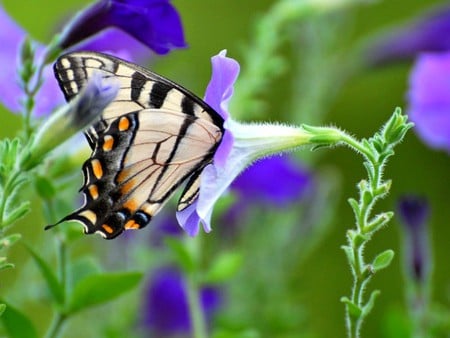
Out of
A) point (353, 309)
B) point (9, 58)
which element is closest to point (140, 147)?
point (353, 309)

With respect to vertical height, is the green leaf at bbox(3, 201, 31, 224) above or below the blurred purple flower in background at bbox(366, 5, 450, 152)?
below

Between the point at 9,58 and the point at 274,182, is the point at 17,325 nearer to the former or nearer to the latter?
the point at 9,58

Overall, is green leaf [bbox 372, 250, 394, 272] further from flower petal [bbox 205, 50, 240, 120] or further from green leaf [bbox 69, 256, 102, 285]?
green leaf [bbox 69, 256, 102, 285]

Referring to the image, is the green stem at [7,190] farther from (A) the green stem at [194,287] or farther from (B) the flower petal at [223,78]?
(A) the green stem at [194,287]

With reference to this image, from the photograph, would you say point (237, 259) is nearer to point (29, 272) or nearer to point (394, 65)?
point (29, 272)

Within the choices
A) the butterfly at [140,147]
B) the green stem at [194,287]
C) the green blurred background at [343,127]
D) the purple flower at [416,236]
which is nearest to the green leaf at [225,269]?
the green stem at [194,287]

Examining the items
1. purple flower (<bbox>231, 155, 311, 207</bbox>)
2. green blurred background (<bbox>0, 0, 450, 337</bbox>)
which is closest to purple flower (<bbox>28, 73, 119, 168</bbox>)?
purple flower (<bbox>231, 155, 311, 207</bbox>)

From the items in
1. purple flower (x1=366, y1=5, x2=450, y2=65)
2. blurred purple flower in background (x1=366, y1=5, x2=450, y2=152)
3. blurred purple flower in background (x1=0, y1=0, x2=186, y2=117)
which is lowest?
blurred purple flower in background (x1=0, y1=0, x2=186, y2=117)
